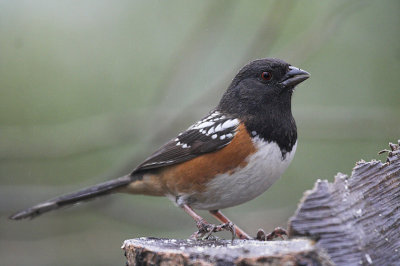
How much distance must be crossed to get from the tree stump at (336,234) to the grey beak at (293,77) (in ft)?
3.72

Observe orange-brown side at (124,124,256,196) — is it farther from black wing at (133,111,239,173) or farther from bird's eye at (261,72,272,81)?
bird's eye at (261,72,272,81)

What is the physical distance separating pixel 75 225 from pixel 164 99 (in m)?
1.32

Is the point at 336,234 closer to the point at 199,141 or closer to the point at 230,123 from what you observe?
the point at 230,123

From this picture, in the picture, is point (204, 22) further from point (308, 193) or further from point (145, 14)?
point (308, 193)

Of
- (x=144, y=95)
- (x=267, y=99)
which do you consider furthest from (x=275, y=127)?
(x=144, y=95)

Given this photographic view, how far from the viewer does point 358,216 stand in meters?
2.03

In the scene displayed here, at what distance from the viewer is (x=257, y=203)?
5527 mm

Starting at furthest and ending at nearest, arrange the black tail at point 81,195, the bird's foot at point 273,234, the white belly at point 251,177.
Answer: the black tail at point 81,195 → the white belly at point 251,177 → the bird's foot at point 273,234

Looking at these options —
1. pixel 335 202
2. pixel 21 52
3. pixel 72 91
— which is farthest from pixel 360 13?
pixel 335 202

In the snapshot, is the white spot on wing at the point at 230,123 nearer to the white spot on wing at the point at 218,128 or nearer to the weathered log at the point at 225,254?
the white spot on wing at the point at 218,128

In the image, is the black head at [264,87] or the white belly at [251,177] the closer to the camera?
the white belly at [251,177]

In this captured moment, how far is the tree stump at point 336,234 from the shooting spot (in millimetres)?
1862

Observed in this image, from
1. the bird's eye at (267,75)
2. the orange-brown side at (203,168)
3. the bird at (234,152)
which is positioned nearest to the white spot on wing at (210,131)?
the bird at (234,152)

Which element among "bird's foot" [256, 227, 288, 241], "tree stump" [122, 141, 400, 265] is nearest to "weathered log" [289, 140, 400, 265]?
"tree stump" [122, 141, 400, 265]
